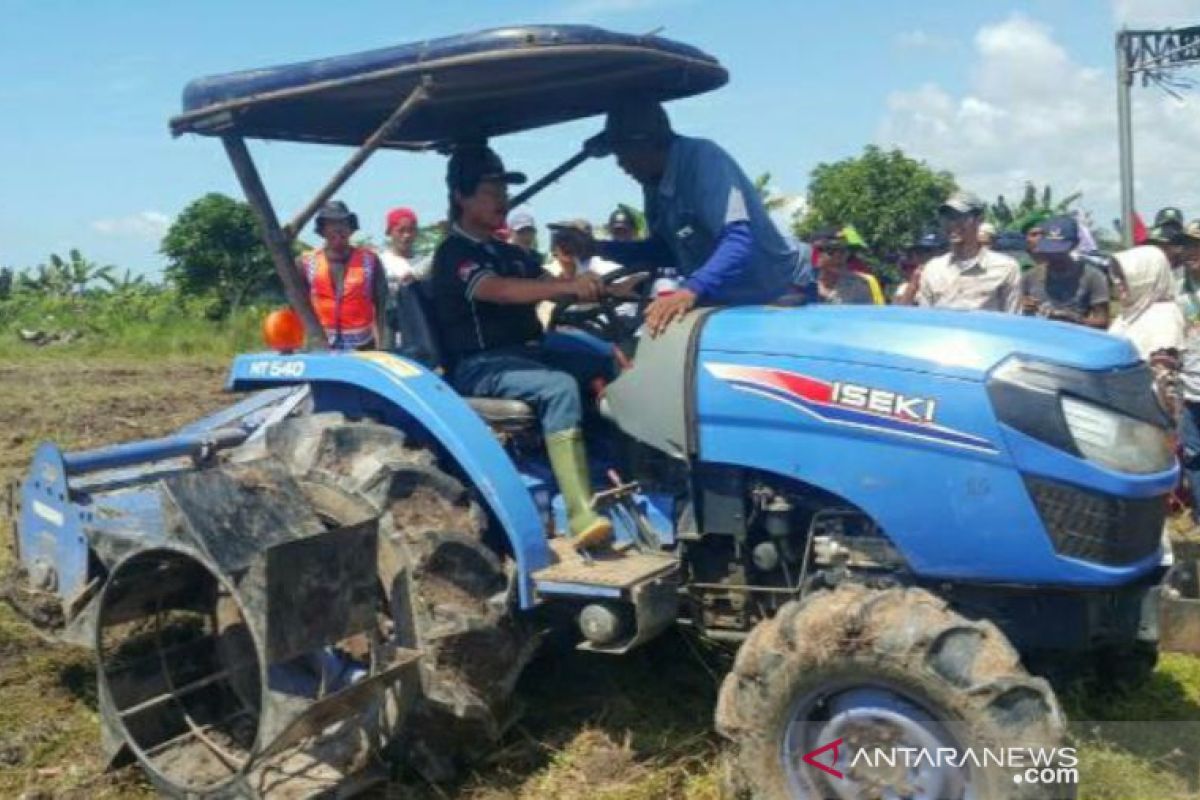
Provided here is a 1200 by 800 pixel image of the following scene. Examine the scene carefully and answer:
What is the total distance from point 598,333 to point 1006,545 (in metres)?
1.89

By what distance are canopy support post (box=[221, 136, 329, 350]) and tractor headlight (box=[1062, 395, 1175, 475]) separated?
2456 millimetres

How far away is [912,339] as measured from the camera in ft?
11.4

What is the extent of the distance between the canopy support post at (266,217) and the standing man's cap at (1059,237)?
13.6ft

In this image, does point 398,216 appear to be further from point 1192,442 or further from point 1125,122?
point 1125,122

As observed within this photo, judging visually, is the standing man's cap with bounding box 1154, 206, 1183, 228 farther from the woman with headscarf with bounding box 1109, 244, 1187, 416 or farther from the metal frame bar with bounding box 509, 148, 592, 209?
the metal frame bar with bounding box 509, 148, 592, 209

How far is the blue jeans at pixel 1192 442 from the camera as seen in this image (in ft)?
21.0

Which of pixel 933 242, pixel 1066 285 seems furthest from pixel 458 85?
pixel 933 242

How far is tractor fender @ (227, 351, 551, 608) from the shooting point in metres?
3.86

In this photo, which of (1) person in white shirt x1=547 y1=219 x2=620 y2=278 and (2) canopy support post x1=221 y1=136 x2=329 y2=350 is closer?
(2) canopy support post x1=221 y1=136 x2=329 y2=350

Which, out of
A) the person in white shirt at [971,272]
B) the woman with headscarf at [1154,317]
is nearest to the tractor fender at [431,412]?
the person in white shirt at [971,272]

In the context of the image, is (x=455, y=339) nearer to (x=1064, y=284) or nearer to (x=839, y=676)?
(x=839, y=676)

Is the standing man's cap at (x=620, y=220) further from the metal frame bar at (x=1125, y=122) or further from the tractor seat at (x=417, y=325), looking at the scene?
the metal frame bar at (x=1125, y=122)

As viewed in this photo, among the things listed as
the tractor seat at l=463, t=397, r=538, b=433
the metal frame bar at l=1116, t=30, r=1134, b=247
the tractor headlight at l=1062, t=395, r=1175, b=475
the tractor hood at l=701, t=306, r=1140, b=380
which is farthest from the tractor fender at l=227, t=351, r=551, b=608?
the metal frame bar at l=1116, t=30, r=1134, b=247

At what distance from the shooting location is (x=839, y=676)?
3186 millimetres
